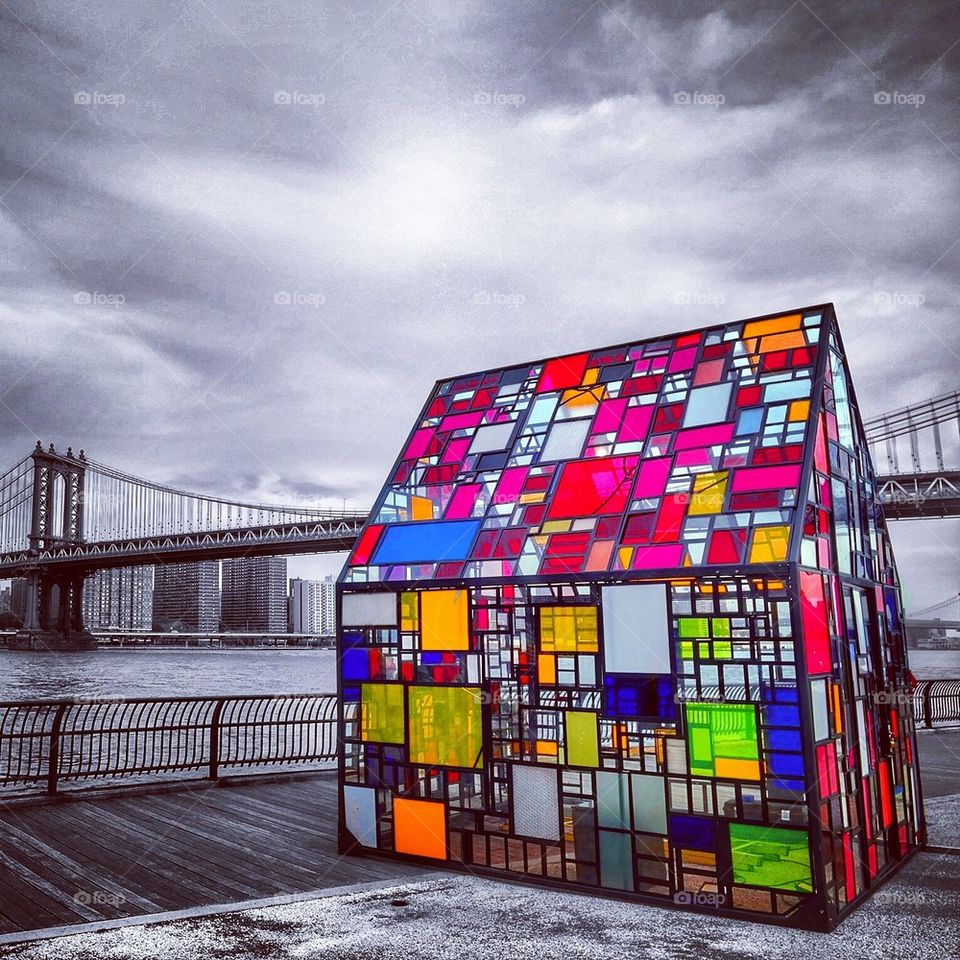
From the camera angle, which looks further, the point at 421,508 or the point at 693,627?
A: the point at 421,508

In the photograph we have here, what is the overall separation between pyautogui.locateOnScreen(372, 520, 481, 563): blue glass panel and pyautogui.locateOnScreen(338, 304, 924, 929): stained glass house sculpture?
25 mm

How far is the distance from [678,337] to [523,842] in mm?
4380

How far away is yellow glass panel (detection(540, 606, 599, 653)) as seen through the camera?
6332 millimetres

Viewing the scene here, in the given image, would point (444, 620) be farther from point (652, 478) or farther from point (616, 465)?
point (652, 478)

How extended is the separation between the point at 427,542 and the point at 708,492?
2.56m

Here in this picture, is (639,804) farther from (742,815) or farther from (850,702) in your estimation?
(850,702)

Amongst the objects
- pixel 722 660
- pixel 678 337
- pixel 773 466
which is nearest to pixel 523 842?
pixel 722 660

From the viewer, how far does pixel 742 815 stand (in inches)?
218

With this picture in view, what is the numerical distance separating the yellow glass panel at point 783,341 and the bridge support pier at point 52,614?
8284 cm

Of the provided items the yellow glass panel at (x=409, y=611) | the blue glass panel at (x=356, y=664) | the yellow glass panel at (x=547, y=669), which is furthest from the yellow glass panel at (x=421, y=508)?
the yellow glass panel at (x=547, y=669)

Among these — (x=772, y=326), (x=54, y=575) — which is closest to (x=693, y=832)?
(x=772, y=326)

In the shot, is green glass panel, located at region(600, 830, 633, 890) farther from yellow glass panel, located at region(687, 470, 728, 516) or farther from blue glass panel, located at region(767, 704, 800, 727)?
yellow glass panel, located at region(687, 470, 728, 516)

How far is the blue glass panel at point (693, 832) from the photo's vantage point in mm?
5637

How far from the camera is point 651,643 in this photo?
6.02 meters
